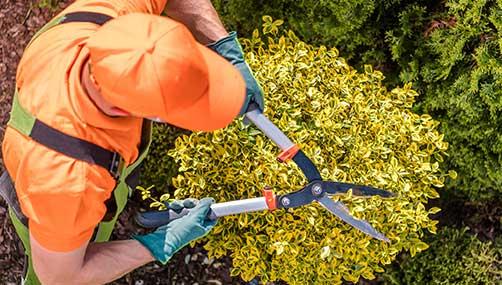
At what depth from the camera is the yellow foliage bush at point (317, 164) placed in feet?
9.65

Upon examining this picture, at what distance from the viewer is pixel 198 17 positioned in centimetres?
288

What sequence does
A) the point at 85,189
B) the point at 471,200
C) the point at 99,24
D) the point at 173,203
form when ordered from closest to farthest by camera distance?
1. the point at 85,189
2. the point at 99,24
3. the point at 173,203
4. the point at 471,200

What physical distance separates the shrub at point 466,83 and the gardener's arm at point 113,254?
51.4 inches

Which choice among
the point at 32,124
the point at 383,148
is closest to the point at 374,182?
the point at 383,148

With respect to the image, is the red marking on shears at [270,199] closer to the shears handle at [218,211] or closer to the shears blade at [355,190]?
the shears handle at [218,211]

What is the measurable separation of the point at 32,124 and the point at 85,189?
0.24 meters

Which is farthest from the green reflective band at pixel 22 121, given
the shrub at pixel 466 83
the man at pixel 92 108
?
the shrub at pixel 466 83

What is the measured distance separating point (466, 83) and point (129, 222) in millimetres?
1738

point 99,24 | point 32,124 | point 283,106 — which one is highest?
point 99,24

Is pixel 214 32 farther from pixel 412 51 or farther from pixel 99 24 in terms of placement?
pixel 412 51

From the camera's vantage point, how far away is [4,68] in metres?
3.94

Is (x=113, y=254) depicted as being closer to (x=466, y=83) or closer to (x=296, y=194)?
(x=296, y=194)

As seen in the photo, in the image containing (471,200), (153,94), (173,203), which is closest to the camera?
(153,94)

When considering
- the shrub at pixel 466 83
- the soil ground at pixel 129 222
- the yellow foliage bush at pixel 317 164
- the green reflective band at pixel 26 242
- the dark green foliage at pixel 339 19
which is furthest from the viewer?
the soil ground at pixel 129 222
